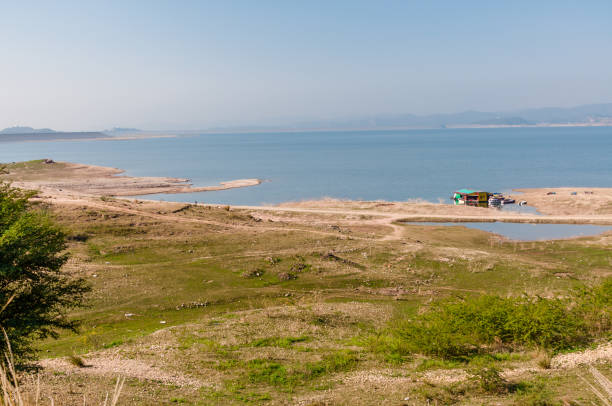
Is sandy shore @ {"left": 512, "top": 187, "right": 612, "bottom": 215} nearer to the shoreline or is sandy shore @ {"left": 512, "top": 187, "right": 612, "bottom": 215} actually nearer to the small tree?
the shoreline

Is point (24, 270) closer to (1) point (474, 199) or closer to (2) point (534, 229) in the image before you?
(2) point (534, 229)

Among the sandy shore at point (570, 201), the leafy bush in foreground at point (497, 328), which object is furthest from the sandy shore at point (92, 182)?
the leafy bush in foreground at point (497, 328)

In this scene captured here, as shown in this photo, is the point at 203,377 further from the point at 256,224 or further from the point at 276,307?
the point at 256,224

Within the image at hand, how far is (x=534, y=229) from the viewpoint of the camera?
79.6 m

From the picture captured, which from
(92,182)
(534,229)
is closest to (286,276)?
(534,229)

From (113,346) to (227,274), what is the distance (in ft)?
64.2

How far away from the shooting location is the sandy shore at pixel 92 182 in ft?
426

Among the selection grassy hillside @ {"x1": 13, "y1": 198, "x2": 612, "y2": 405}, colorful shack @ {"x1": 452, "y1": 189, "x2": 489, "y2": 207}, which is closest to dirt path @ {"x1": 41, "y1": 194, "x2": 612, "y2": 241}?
grassy hillside @ {"x1": 13, "y1": 198, "x2": 612, "y2": 405}

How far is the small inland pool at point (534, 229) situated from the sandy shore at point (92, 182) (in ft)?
256

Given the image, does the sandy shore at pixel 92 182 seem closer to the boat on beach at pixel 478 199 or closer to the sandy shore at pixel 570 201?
the boat on beach at pixel 478 199

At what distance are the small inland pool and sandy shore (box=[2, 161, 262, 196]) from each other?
78.2 metres

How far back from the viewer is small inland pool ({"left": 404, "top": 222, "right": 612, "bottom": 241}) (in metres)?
74.1

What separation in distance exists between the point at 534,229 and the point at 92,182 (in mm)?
125603

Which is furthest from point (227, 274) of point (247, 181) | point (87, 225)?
point (247, 181)
